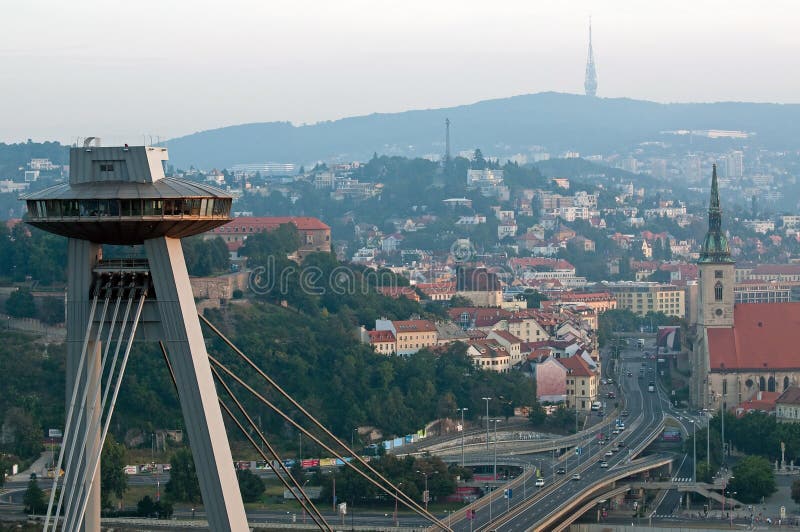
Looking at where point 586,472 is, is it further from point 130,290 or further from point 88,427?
point 88,427

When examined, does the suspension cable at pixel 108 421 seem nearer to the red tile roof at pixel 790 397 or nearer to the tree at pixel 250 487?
the tree at pixel 250 487

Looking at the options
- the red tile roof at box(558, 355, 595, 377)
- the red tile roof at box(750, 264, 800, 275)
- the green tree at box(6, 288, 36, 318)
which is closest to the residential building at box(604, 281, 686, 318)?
the red tile roof at box(750, 264, 800, 275)

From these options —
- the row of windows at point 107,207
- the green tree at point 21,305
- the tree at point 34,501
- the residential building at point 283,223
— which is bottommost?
the tree at point 34,501

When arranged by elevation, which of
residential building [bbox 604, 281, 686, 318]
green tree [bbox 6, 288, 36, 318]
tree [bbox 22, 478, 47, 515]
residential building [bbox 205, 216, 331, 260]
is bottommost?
residential building [bbox 604, 281, 686, 318]

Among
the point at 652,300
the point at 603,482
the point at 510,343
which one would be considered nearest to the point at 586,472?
the point at 603,482

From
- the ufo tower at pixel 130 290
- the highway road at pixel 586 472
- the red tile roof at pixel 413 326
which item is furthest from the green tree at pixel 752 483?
the ufo tower at pixel 130 290

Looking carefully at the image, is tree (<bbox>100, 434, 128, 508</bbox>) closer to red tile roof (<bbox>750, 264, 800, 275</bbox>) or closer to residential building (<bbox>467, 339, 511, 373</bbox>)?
residential building (<bbox>467, 339, 511, 373</bbox>)
